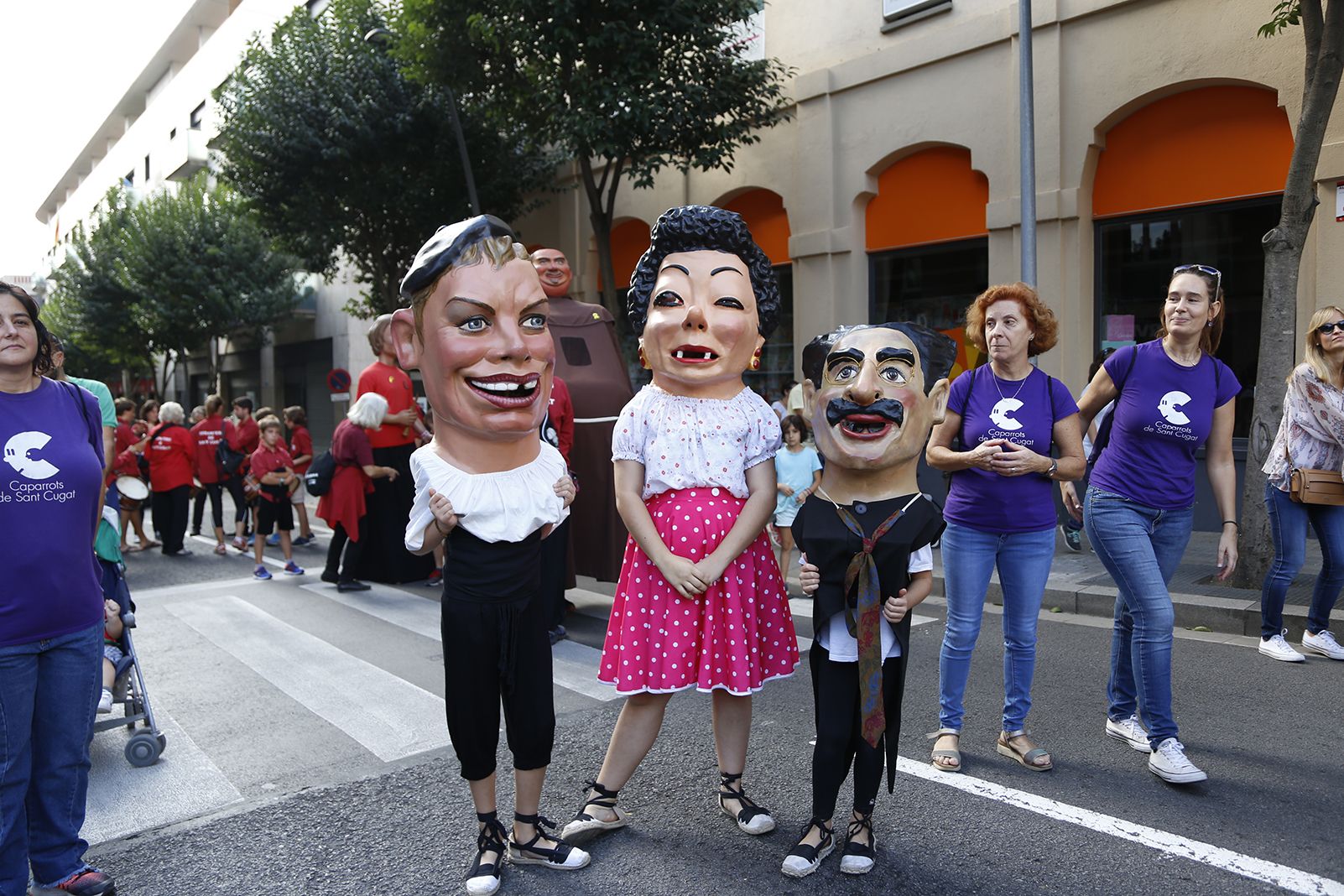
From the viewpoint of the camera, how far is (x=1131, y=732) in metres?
4.09

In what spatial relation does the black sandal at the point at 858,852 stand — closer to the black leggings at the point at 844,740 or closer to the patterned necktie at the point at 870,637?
the black leggings at the point at 844,740

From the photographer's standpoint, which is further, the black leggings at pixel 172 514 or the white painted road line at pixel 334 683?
the black leggings at pixel 172 514

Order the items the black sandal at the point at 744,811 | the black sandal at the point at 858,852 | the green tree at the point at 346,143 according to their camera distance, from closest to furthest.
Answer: the black sandal at the point at 858,852 < the black sandal at the point at 744,811 < the green tree at the point at 346,143

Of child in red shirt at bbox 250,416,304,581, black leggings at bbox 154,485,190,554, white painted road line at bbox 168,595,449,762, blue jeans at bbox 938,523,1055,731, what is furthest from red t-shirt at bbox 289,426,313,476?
blue jeans at bbox 938,523,1055,731

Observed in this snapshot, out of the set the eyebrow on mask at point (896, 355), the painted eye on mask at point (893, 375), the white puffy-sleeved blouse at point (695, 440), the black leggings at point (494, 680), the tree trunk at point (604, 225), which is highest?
the tree trunk at point (604, 225)

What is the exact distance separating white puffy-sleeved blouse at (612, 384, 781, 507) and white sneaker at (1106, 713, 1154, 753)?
206 cm

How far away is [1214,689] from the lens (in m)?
4.85

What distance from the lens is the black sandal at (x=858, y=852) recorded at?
9.96 ft

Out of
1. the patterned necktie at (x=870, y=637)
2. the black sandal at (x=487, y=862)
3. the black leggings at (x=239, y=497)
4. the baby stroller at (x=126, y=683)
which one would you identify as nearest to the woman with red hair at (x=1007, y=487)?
the patterned necktie at (x=870, y=637)

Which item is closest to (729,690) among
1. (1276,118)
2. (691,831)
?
(691,831)

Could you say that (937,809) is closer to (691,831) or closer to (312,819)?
(691,831)

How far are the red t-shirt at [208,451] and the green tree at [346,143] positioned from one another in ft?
17.6

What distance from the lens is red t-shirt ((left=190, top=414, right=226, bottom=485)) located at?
1178 centimetres

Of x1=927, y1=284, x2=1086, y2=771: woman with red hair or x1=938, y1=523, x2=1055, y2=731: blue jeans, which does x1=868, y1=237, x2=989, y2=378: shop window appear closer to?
x1=927, y1=284, x2=1086, y2=771: woman with red hair
